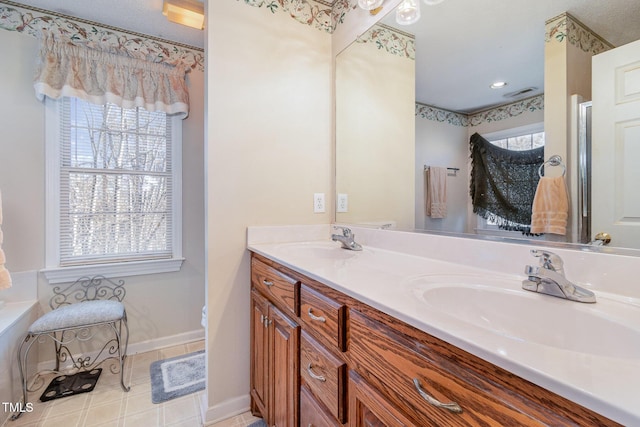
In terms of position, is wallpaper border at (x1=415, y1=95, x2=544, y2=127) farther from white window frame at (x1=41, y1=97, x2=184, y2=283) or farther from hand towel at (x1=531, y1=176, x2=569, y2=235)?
white window frame at (x1=41, y1=97, x2=184, y2=283)

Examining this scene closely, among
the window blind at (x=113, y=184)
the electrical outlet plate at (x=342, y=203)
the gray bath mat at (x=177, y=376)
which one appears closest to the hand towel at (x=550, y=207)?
the electrical outlet plate at (x=342, y=203)

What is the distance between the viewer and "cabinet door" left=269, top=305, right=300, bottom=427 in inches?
40.4

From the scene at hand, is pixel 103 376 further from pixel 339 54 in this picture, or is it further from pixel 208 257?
pixel 339 54

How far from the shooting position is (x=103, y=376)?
1899 mm

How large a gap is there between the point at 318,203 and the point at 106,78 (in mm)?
1776

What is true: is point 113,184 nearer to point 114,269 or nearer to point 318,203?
point 114,269

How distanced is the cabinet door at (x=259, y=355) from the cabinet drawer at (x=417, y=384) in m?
0.70

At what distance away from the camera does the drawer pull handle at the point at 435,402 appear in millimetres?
474

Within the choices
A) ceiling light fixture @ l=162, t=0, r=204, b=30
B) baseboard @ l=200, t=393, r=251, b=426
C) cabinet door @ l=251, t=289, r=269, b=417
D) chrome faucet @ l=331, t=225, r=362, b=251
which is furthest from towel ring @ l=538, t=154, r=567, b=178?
ceiling light fixture @ l=162, t=0, r=204, b=30

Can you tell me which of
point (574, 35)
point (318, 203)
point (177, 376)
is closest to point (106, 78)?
point (318, 203)

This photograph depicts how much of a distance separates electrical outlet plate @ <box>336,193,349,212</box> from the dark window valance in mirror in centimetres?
78

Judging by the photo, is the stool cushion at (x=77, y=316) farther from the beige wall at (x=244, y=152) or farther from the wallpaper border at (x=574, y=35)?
the wallpaper border at (x=574, y=35)

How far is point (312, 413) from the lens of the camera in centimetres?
92

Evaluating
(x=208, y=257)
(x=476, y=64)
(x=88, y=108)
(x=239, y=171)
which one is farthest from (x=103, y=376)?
(x=476, y=64)
